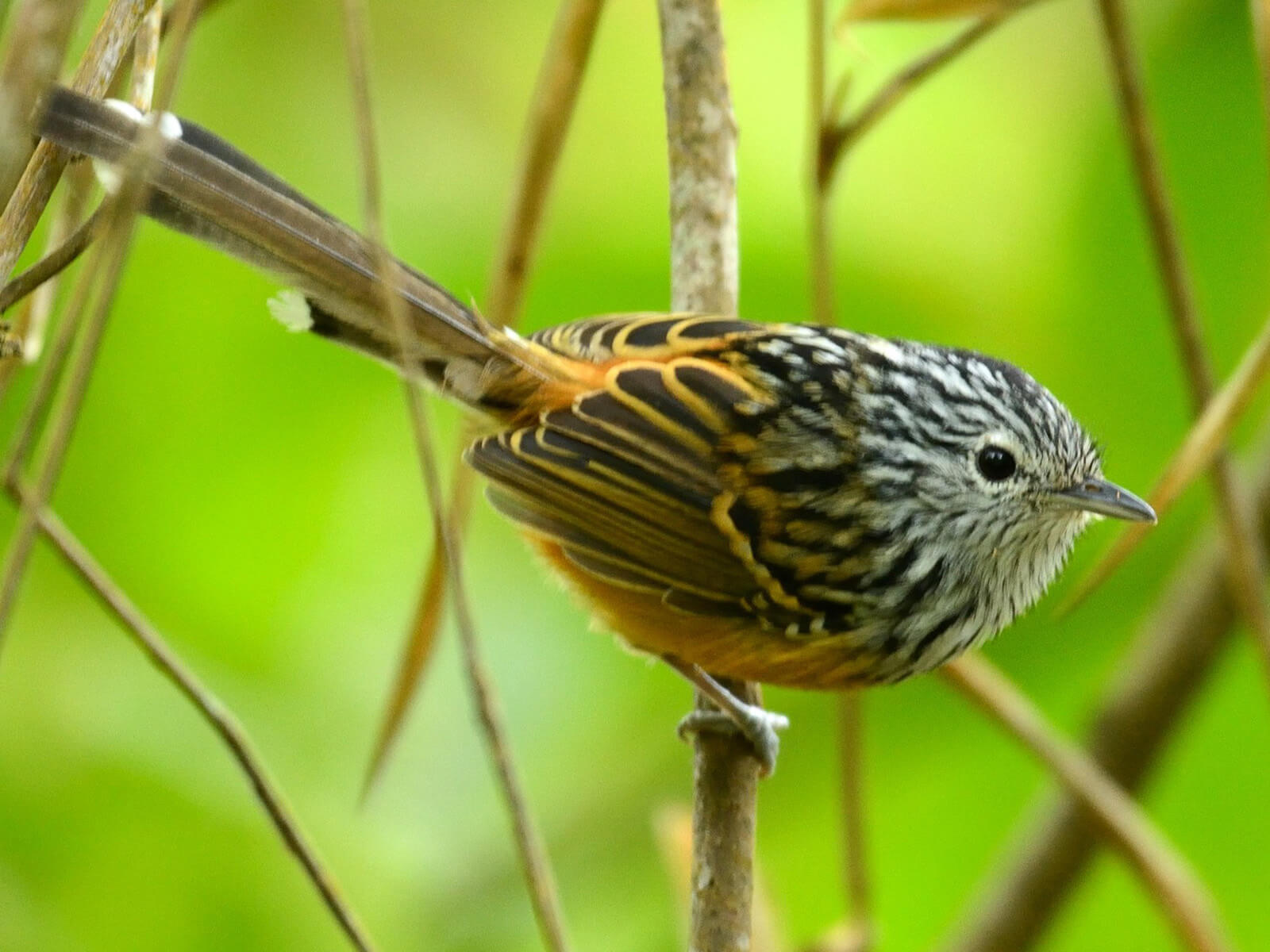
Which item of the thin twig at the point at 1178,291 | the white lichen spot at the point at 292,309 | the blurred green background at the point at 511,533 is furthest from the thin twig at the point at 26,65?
the thin twig at the point at 1178,291

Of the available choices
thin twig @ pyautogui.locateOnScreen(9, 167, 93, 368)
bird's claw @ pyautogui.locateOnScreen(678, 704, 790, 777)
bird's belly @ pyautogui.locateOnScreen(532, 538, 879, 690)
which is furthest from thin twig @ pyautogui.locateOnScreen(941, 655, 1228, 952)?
thin twig @ pyautogui.locateOnScreen(9, 167, 93, 368)

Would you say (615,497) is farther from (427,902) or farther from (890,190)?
(890,190)

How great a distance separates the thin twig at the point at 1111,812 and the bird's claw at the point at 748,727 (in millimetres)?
612

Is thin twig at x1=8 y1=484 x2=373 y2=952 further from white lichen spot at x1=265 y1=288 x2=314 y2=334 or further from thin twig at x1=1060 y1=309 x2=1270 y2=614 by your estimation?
thin twig at x1=1060 y1=309 x2=1270 y2=614

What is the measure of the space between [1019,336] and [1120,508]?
1.21 meters

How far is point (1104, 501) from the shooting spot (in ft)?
9.64

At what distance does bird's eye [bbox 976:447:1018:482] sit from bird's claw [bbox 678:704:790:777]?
0.67m

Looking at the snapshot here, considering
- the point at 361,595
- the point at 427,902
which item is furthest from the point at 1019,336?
the point at 427,902

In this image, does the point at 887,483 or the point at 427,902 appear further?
the point at 427,902

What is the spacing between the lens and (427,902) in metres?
3.40

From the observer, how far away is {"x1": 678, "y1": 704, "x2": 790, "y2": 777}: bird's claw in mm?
2838

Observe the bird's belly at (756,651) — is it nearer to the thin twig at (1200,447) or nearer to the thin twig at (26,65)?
the thin twig at (1200,447)

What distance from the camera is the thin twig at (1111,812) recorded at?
128 inches

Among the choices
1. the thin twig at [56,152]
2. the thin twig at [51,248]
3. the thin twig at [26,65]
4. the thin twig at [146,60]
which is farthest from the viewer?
the thin twig at [51,248]
